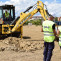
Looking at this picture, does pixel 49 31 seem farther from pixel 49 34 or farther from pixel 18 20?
pixel 18 20

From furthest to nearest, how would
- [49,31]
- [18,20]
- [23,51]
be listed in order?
[18,20]
[23,51]
[49,31]

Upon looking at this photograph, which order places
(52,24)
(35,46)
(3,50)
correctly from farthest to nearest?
1. (35,46)
2. (3,50)
3. (52,24)

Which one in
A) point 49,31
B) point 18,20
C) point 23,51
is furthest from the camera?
point 18,20

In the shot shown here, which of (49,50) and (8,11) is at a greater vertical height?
(8,11)

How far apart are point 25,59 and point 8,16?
8735 mm

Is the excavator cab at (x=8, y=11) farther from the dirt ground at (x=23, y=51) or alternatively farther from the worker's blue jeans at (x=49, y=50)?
the worker's blue jeans at (x=49, y=50)

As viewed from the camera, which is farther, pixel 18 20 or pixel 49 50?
pixel 18 20

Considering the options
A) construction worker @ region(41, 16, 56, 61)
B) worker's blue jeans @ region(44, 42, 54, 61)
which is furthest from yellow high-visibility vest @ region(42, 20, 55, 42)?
worker's blue jeans @ region(44, 42, 54, 61)

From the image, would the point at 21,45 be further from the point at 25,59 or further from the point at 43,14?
the point at 25,59

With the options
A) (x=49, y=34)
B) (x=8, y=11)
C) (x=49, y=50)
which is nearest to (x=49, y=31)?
(x=49, y=34)

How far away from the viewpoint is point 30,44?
11703mm

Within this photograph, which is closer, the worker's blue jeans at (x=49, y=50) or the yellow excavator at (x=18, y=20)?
the worker's blue jeans at (x=49, y=50)

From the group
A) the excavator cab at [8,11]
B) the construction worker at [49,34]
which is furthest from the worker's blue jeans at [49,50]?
the excavator cab at [8,11]

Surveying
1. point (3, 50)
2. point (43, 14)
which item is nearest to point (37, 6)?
point (43, 14)
